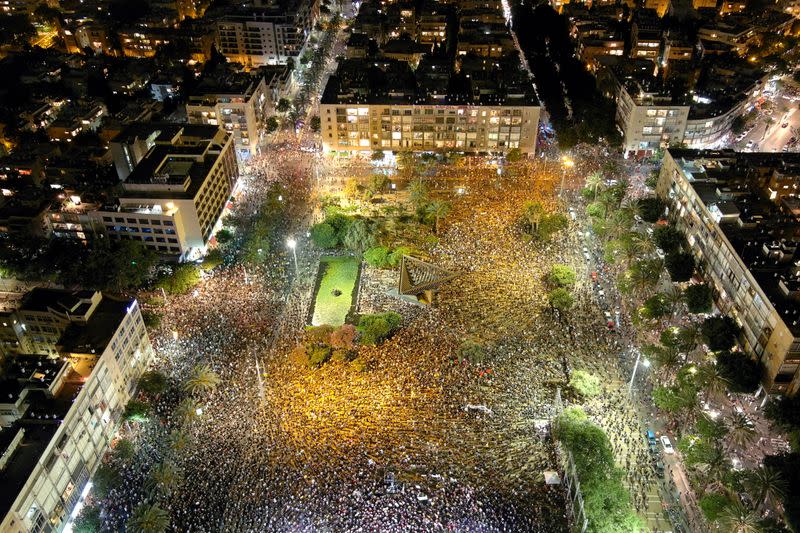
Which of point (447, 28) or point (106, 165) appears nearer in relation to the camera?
point (106, 165)

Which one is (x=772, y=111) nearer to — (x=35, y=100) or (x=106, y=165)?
(x=106, y=165)

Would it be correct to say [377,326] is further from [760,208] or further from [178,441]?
[760,208]

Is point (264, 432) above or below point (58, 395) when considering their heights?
below

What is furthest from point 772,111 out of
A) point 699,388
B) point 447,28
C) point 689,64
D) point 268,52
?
point 268,52

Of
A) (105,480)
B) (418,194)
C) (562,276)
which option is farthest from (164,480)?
(418,194)

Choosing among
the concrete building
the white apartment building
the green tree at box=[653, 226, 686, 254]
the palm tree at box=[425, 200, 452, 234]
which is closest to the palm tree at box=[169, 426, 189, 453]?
the palm tree at box=[425, 200, 452, 234]

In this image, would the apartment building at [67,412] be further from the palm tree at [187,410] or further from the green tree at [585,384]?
the green tree at [585,384]
